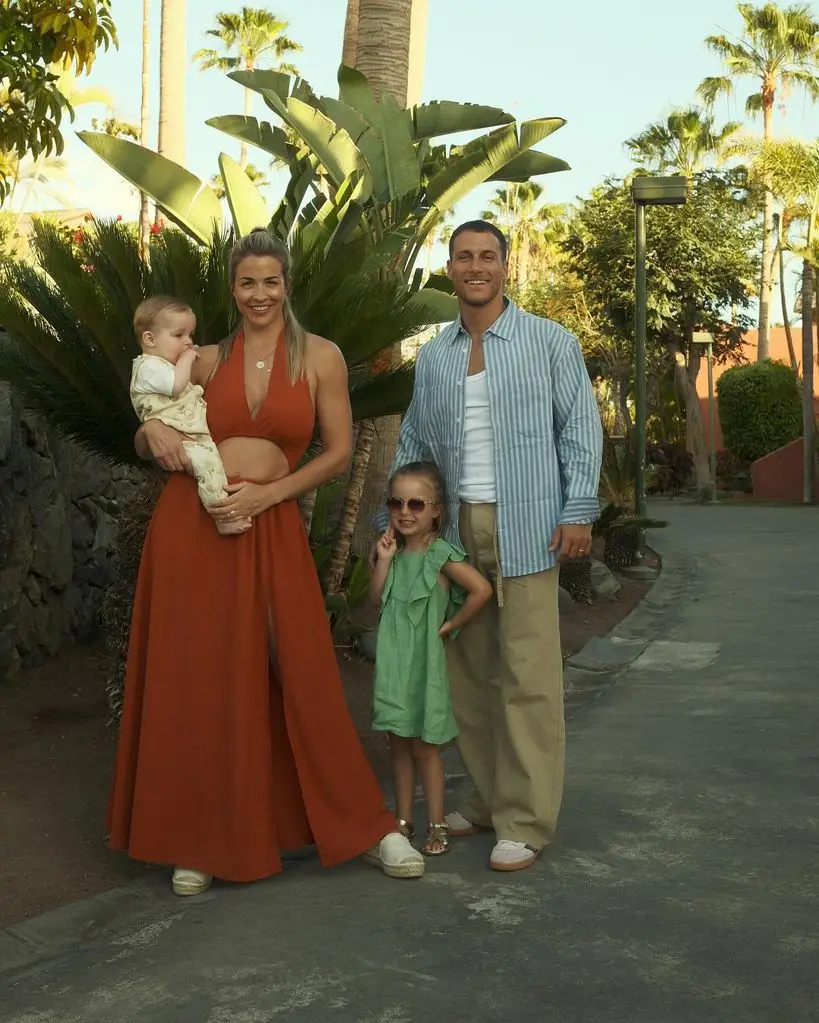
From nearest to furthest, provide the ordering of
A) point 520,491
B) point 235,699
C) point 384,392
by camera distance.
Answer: point 235,699, point 520,491, point 384,392

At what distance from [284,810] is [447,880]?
0.60 m

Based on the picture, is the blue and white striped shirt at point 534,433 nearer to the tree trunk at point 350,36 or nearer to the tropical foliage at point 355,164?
the tropical foliage at point 355,164

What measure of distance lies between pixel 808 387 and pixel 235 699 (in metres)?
30.0

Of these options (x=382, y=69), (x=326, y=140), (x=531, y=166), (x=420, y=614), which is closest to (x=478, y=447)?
(x=420, y=614)

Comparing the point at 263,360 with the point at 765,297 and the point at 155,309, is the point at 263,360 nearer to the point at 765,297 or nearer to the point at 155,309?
the point at 155,309

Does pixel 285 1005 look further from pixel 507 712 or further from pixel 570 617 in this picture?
pixel 570 617

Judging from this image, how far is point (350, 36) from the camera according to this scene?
14688 millimetres

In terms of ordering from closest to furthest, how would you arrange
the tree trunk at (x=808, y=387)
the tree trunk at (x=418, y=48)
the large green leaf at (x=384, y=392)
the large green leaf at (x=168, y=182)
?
1. the large green leaf at (x=384, y=392)
2. the large green leaf at (x=168, y=182)
3. the tree trunk at (x=418, y=48)
4. the tree trunk at (x=808, y=387)

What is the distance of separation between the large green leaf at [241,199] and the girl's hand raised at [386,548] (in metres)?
3.69

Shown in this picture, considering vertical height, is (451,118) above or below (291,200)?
above

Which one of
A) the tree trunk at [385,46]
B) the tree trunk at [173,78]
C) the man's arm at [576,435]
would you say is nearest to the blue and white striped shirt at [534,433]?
the man's arm at [576,435]

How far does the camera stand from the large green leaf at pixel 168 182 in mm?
8570

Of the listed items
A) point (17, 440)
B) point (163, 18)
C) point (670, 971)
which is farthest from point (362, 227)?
point (163, 18)

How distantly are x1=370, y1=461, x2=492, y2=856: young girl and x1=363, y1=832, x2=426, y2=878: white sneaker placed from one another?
0.53 feet
